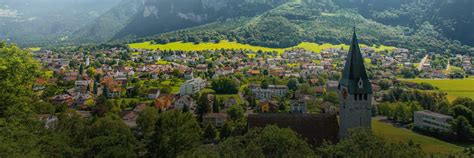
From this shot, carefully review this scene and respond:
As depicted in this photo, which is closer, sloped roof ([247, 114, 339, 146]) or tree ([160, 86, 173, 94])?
sloped roof ([247, 114, 339, 146])

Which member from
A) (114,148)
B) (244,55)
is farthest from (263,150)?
(244,55)

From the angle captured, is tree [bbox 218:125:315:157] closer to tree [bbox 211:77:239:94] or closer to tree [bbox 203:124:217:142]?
tree [bbox 203:124:217:142]

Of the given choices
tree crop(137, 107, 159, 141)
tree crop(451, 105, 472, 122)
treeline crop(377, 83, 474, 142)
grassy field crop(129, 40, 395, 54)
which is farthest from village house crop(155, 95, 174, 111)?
grassy field crop(129, 40, 395, 54)

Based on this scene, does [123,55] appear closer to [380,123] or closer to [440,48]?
[380,123]

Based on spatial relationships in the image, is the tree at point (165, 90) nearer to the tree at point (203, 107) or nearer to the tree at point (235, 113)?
the tree at point (203, 107)

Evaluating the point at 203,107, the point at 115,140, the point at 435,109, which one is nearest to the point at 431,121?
the point at 435,109
